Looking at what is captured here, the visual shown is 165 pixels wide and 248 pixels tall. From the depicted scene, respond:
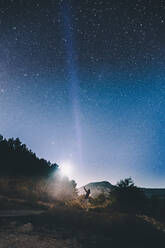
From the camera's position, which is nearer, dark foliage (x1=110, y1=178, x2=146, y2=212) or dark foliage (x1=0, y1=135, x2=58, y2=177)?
dark foliage (x1=110, y1=178, x2=146, y2=212)

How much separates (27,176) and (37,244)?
32.2m

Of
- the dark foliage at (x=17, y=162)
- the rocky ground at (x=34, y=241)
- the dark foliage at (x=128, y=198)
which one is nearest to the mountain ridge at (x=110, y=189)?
the dark foliage at (x=128, y=198)

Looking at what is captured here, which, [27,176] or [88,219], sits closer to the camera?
[88,219]

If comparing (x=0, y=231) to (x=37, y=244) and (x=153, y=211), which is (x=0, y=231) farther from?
(x=153, y=211)

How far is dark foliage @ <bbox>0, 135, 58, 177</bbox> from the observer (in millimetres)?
31978

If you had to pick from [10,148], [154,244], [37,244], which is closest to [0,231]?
[37,244]

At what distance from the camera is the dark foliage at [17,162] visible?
3198cm

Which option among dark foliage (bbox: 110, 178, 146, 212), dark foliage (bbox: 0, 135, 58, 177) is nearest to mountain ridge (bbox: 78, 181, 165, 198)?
dark foliage (bbox: 110, 178, 146, 212)

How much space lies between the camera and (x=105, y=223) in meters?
8.44

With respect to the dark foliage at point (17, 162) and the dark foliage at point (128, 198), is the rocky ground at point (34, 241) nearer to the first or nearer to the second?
the dark foliage at point (128, 198)

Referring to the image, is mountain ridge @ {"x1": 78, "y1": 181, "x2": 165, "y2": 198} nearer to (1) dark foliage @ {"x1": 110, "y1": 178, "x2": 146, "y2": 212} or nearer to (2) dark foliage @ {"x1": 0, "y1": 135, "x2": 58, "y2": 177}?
(1) dark foliage @ {"x1": 110, "y1": 178, "x2": 146, "y2": 212}

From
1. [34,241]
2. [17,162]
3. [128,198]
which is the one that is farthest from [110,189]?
[17,162]

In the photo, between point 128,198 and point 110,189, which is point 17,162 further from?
point 128,198

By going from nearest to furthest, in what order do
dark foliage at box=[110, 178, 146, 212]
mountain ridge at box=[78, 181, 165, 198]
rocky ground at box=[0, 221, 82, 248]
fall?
rocky ground at box=[0, 221, 82, 248]
dark foliage at box=[110, 178, 146, 212]
mountain ridge at box=[78, 181, 165, 198]
